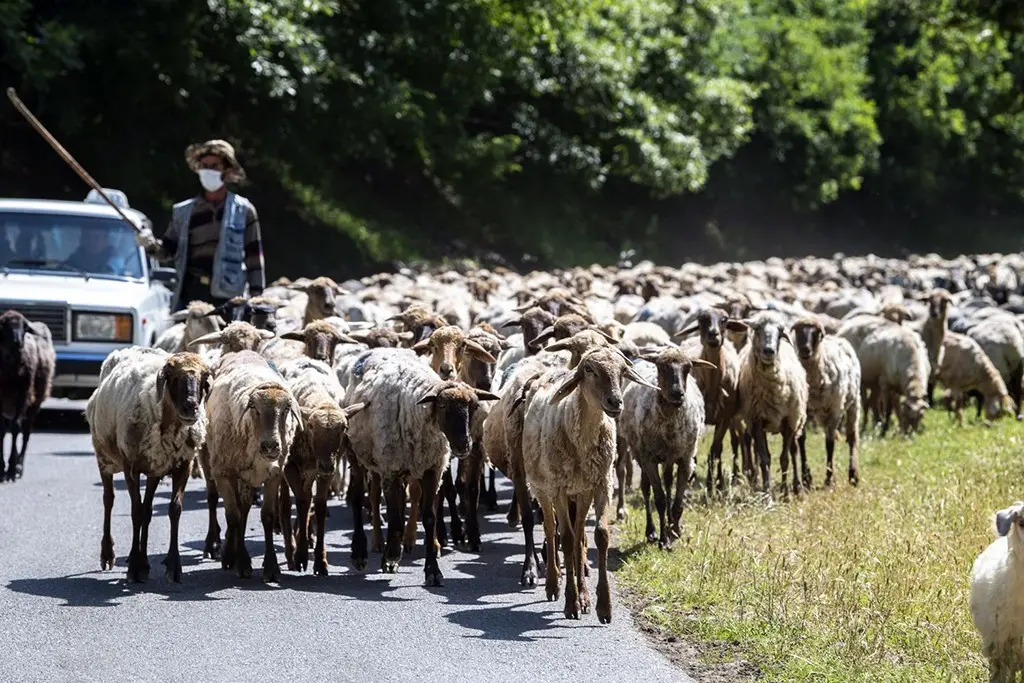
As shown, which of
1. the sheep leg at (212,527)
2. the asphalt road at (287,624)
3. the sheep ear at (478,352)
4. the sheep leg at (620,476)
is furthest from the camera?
the sheep leg at (620,476)

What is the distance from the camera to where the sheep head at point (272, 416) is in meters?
10.2

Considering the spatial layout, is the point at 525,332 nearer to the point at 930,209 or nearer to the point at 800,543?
the point at 800,543

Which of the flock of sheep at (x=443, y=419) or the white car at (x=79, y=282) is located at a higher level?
the white car at (x=79, y=282)

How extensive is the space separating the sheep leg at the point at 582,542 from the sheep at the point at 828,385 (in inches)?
228

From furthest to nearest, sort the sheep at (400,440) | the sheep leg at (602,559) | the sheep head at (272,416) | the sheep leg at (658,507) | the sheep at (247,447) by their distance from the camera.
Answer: the sheep leg at (658,507) < the sheep at (400,440) < the sheep at (247,447) < the sheep head at (272,416) < the sheep leg at (602,559)

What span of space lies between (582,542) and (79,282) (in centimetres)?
999

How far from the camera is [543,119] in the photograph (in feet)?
167

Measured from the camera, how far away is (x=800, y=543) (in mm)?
11492

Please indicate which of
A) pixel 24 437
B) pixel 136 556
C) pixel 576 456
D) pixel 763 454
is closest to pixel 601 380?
pixel 576 456

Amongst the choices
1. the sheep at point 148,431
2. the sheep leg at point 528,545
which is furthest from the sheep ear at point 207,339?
the sheep leg at point 528,545

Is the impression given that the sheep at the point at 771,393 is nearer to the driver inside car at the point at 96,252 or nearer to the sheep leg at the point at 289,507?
the sheep leg at the point at 289,507

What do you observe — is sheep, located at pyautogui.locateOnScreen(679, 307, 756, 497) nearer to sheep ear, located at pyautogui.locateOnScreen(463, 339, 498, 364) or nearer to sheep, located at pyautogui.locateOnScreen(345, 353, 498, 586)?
sheep ear, located at pyautogui.locateOnScreen(463, 339, 498, 364)

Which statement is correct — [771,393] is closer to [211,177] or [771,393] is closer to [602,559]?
[211,177]

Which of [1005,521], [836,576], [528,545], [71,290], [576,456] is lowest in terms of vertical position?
[836,576]
